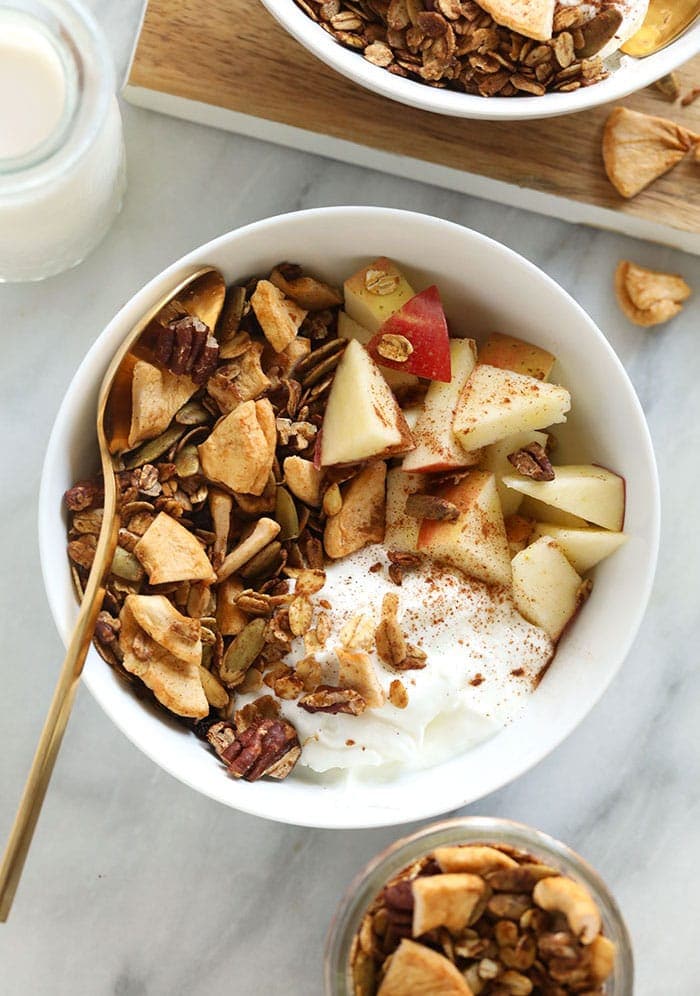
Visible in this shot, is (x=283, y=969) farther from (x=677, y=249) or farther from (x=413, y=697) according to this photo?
(x=677, y=249)

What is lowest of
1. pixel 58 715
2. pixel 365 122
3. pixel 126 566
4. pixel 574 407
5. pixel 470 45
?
pixel 58 715

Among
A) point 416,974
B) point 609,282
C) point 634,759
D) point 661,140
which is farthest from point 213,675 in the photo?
point 661,140

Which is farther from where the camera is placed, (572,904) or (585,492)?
(585,492)

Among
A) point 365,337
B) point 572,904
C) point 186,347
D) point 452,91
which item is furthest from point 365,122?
point 572,904

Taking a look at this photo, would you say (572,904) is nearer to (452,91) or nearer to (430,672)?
(430,672)

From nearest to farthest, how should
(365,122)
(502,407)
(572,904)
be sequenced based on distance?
(572,904) < (502,407) < (365,122)

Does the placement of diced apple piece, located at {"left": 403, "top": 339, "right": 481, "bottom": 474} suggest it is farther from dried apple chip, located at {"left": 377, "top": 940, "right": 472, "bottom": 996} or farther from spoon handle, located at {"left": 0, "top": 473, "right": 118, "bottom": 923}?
dried apple chip, located at {"left": 377, "top": 940, "right": 472, "bottom": 996}
